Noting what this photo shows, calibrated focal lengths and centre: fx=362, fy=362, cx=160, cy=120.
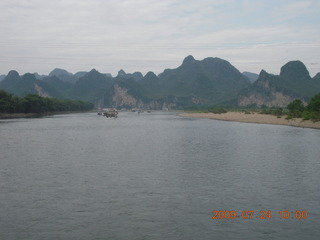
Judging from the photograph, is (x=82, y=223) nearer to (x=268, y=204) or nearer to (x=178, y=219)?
(x=178, y=219)

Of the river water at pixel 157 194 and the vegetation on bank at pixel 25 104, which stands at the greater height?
the vegetation on bank at pixel 25 104

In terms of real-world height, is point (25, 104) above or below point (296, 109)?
above

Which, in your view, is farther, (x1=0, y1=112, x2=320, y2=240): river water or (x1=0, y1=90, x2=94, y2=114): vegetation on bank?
(x1=0, y1=90, x2=94, y2=114): vegetation on bank
